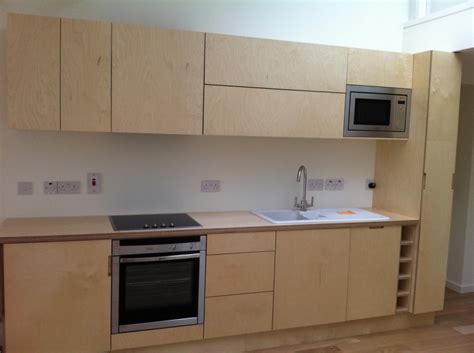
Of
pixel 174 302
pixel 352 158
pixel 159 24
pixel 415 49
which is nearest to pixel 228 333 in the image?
pixel 174 302

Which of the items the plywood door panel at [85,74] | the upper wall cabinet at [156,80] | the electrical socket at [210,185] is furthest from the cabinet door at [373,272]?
the plywood door panel at [85,74]

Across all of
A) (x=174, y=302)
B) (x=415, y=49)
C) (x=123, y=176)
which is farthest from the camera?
(x=415, y=49)

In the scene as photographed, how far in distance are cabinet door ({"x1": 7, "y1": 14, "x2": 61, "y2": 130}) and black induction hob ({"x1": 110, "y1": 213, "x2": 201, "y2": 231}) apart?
0.73 meters

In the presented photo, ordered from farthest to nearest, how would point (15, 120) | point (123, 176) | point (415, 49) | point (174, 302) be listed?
point (415, 49), point (123, 176), point (174, 302), point (15, 120)

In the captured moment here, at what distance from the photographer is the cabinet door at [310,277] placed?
112 inches

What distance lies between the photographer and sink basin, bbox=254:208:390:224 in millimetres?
3078

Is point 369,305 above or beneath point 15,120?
beneath

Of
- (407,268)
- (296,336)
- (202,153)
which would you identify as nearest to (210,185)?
(202,153)

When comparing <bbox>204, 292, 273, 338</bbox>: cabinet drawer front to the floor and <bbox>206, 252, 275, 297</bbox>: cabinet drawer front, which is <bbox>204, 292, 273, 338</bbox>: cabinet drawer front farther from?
the floor

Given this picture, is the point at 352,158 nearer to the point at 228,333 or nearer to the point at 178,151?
the point at 178,151

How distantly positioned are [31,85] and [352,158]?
2.45 metres

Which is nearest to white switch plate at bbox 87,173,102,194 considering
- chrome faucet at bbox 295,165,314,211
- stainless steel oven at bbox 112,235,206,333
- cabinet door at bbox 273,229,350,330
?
stainless steel oven at bbox 112,235,206,333

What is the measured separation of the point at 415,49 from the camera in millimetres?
3508

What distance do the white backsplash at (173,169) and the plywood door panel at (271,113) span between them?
1.19 feet
